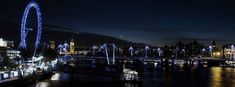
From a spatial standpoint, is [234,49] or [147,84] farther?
[234,49]

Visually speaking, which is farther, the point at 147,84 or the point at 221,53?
the point at 221,53

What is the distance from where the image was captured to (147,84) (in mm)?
40031

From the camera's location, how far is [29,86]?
108 ft

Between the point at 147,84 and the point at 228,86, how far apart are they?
7497 millimetres

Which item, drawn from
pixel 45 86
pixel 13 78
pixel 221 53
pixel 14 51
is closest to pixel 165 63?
pixel 14 51

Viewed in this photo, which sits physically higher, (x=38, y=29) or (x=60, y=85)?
(x=38, y=29)

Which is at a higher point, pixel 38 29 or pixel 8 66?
pixel 38 29

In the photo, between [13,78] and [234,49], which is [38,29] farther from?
[234,49]

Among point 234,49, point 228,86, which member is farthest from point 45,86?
point 234,49

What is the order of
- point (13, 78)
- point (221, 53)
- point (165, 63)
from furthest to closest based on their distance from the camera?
point (221, 53)
point (165, 63)
point (13, 78)

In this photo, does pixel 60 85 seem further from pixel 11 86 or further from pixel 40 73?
pixel 11 86

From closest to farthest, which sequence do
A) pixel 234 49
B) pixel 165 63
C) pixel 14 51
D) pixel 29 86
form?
pixel 29 86
pixel 14 51
pixel 165 63
pixel 234 49

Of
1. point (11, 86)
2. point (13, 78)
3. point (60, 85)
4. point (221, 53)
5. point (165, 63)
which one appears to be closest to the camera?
point (11, 86)

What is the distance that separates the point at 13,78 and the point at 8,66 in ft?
38.2
